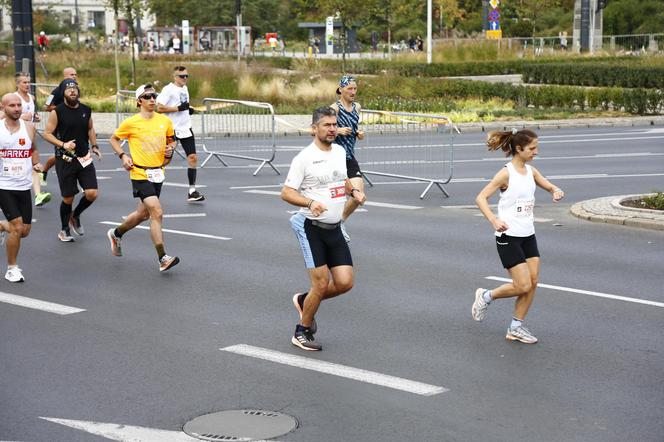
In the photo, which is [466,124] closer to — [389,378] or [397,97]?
[397,97]

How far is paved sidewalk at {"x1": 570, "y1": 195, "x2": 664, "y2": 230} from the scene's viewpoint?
14.3 m

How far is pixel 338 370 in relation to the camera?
817 cm

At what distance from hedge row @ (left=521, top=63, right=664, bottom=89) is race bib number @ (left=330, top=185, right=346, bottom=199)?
1234 inches

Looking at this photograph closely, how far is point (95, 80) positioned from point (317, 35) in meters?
43.2

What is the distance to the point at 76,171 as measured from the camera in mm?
13688

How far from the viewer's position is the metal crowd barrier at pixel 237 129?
2278cm

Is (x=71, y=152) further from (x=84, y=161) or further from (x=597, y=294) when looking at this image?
(x=597, y=294)

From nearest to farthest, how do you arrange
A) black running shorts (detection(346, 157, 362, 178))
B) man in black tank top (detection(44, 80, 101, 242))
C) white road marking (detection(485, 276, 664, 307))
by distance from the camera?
white road marking (detection(485, 276, 664, 307))
black running shorts (detection(346, 157, 362, 178))
man in black tank top (detection(44, 80, 101, 242))

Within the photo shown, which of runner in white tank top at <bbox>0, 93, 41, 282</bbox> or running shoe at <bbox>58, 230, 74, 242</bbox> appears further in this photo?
running shoe at <bbox>58, 230, 74, 242</bbox>

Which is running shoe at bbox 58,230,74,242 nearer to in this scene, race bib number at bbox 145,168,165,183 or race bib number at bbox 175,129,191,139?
race bib number at bbox 145,168,165,183

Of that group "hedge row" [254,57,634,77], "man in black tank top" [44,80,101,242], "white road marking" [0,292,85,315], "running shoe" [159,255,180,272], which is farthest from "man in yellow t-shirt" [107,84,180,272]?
"hedge row" [254,57,634,77]

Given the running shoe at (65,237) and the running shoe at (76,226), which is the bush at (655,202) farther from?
the running shoe at (65,237)

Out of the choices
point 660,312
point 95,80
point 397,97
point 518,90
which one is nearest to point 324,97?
point 397,97

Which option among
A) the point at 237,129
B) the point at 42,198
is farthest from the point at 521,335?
the point at 237,129
